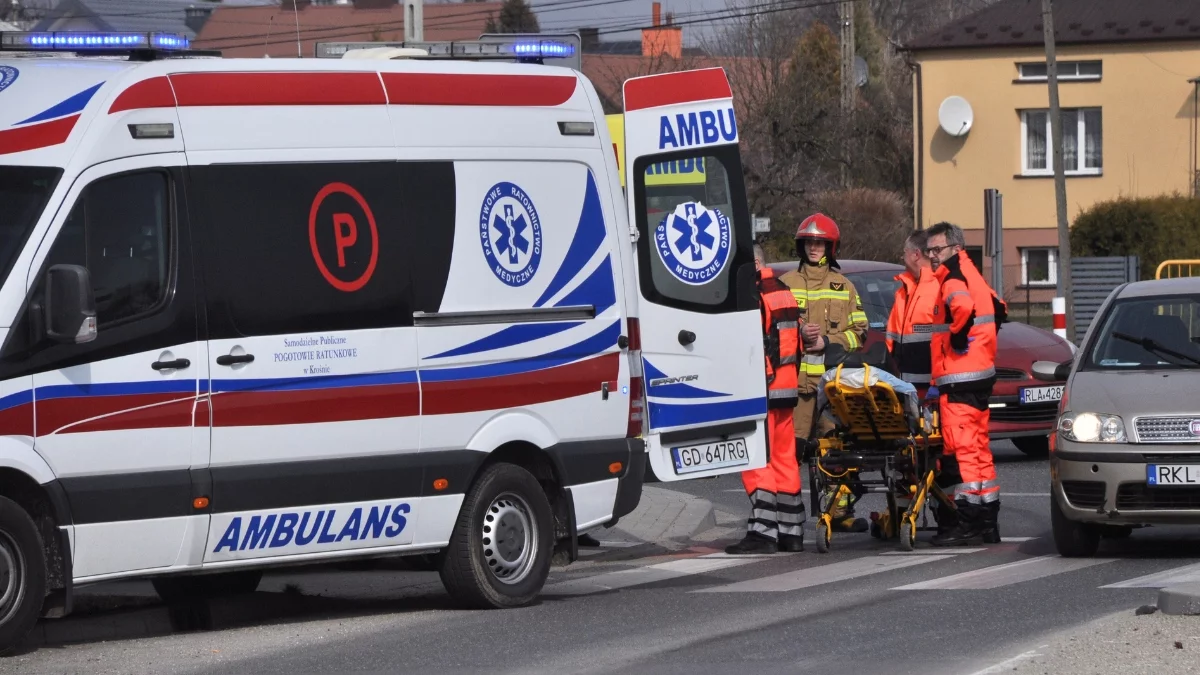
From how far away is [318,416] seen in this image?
8.59 m

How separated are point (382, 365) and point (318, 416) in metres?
0.40

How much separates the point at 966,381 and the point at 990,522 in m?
0.86

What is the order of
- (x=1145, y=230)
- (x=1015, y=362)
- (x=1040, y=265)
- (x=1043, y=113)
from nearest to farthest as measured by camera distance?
(x=1015, y=362), (x=1145, y=230), (x=1043, y=113), (x=1040, y=265)

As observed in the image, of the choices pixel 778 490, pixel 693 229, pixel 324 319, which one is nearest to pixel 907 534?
pixel 778 490

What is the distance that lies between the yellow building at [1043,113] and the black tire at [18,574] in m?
37.4

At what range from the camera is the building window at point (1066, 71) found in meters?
45.1

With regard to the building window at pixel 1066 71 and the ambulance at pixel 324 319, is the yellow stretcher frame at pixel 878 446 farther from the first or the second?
the building window at pixel 1066 71

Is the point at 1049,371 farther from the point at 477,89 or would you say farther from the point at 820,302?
the point at 477,89

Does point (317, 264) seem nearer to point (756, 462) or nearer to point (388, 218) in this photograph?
point (388, 218)

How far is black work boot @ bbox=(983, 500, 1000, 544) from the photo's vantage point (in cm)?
1162

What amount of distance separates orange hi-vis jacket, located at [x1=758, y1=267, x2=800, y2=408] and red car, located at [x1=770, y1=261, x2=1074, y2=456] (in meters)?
4.87

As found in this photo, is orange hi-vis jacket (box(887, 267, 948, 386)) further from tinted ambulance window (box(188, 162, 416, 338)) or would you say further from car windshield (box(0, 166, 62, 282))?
car windshield (box(0, 166, 62, 282))

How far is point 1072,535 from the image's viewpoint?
36.0 feet

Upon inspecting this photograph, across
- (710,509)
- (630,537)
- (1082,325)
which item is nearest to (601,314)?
(630,537)
